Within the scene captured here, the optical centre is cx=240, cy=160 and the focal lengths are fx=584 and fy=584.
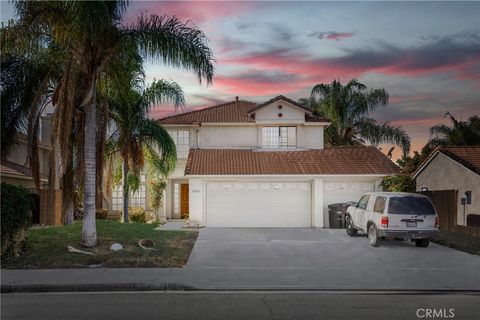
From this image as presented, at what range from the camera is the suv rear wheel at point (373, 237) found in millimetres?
18969

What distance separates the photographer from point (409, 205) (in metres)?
18.4

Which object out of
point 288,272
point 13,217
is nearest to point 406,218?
point 288,272

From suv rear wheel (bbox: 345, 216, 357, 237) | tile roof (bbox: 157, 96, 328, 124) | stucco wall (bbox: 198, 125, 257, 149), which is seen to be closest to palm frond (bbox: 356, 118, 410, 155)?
tile roof (bbox: 157, 96, 328, 124)

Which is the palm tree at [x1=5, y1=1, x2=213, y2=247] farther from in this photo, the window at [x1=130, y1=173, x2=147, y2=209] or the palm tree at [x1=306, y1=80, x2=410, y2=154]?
the palm tree at [x1=306, y1=80, x2=410, y2=154]

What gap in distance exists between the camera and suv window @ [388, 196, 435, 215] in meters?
18.3

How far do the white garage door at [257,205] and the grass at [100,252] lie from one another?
7068mm

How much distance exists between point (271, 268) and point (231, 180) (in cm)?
1278

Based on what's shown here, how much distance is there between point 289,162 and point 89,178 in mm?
13575

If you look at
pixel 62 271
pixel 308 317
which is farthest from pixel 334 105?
pixel 308 317

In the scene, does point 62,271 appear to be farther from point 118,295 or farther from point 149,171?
point 149,171

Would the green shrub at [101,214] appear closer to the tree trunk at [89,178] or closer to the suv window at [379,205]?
the tree trunk at [89,178]

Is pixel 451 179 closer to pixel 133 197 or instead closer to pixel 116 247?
pixel 116 247

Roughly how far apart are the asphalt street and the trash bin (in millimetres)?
13993

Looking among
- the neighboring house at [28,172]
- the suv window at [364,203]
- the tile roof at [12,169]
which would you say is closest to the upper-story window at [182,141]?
the neighboring house at [28,172]
